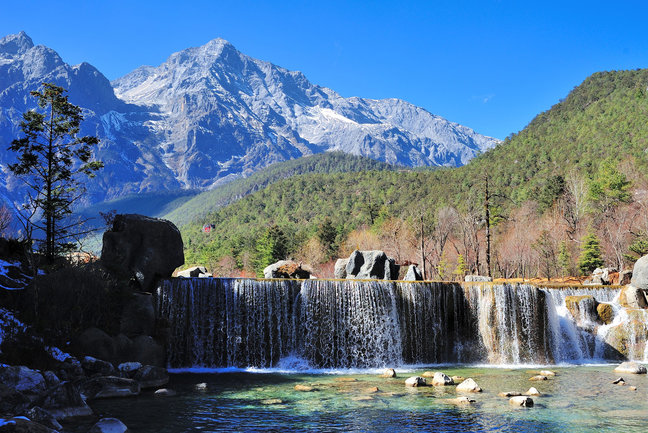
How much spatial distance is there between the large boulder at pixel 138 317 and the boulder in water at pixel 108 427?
913 cm

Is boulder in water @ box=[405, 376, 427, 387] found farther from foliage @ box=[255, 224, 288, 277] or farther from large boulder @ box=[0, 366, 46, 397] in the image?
foliage @ box=[255, 224, 288, 277]

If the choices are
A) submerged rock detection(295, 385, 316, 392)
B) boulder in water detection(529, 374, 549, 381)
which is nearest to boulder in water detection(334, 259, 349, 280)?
boulder in water detection(529, 374, 549, 381)

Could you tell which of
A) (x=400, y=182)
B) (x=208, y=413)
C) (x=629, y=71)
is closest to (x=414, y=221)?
(x=400, y=182)

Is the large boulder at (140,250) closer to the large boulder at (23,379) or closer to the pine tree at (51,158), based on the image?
the pine tree at (51,158)

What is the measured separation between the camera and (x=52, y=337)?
62.3 feet

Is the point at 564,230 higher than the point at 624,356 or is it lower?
higher

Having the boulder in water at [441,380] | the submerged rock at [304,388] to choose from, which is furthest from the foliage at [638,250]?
the submerged rock at [304,388]

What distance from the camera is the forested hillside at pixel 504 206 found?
174 feet

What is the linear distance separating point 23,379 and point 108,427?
14.6ft

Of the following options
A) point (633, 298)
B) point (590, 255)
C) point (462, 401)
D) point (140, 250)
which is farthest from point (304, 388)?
point (590, 255)

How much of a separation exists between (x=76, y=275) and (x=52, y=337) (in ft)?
9.19

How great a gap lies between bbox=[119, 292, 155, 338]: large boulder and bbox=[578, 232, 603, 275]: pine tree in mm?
35082

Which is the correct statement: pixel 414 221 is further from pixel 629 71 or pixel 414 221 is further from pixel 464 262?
pixel 629 71

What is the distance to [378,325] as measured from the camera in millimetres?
25344
